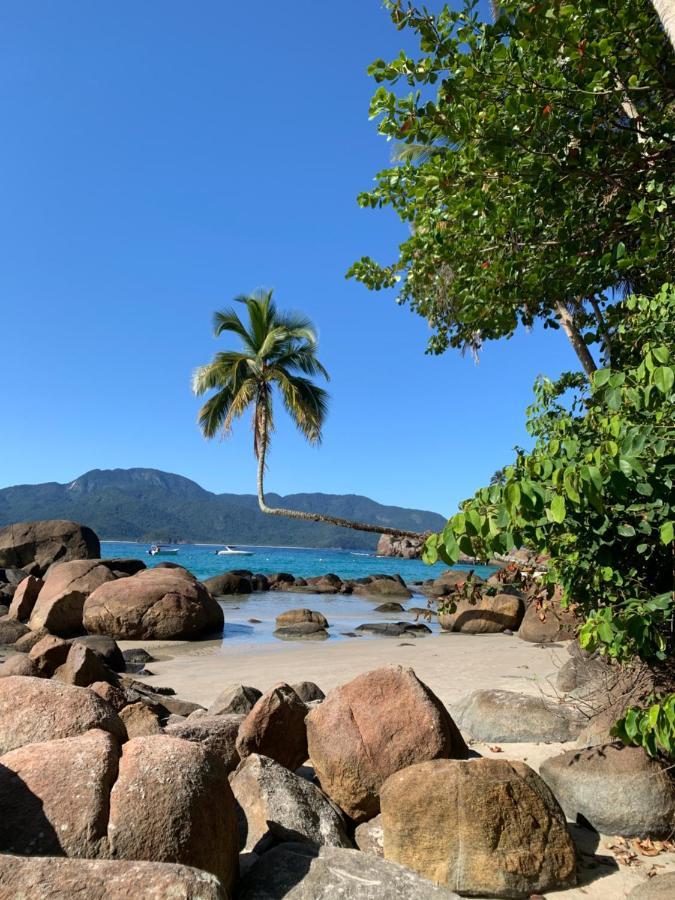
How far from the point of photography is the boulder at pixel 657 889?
3299mm

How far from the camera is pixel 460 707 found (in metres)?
7.11

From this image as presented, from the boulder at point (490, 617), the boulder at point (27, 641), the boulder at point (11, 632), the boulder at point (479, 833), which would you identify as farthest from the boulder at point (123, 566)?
the boulder at point (479, 833)

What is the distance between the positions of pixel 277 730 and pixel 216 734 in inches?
20.3

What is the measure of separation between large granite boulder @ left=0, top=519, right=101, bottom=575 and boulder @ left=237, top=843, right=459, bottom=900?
3199 cm

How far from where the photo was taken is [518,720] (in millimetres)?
6242

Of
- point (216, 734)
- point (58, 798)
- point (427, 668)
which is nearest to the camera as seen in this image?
point (58, 798)

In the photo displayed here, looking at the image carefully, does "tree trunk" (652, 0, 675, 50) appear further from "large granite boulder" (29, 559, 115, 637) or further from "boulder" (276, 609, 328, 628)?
"boulder" (276, 609, 328, 628)

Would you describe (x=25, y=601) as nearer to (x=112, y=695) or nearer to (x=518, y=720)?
(x=112, y=695)

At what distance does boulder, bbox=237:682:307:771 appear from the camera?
5398mm

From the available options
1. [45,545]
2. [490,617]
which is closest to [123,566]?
[45,545]

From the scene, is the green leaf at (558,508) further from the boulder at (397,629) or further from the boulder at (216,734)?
the boulder at (397,629)

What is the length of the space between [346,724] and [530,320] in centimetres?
778

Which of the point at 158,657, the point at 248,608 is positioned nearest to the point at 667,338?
the point at 158,657

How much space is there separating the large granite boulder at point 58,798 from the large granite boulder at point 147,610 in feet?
43.5
